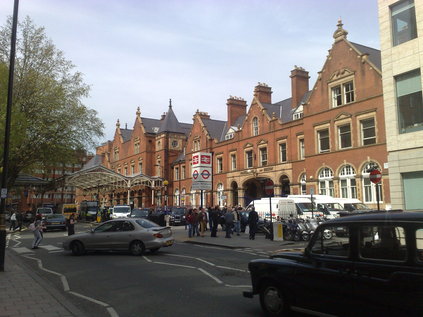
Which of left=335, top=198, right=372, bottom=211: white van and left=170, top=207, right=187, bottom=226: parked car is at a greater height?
left=335, top=198, right=372, bottom=211: white van

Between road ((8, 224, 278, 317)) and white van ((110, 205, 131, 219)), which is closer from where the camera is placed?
road ((8, 224, 278, 317))

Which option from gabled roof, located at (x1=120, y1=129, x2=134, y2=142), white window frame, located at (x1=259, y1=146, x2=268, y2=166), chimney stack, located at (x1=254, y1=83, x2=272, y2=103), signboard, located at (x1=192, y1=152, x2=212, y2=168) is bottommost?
signboard, located at (x1=192, y1=152, x2=212, y2=168)

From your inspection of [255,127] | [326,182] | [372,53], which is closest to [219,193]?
[255,127]

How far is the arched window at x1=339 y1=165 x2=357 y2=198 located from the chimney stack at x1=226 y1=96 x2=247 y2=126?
68.0ft

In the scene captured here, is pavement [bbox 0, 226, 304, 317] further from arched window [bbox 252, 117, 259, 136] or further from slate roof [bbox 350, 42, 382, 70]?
arched window [bbox 252, 117, 259, 136]

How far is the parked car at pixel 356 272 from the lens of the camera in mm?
4629

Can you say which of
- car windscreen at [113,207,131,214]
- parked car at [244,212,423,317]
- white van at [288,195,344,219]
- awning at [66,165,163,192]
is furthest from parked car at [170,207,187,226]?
parked car at [244,212,423,317]

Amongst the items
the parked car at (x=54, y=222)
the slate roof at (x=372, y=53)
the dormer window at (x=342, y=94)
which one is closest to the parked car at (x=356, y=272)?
the parked car at (x=54, y=222)

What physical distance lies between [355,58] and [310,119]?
6532 mm

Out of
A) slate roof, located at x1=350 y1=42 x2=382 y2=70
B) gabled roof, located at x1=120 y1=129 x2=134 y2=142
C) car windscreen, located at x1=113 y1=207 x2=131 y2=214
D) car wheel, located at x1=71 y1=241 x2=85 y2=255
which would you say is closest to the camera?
car wheel, located at x1=71 y1=241 x2=85 y2=255

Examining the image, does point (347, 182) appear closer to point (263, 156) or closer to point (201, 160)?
point (263, 156)

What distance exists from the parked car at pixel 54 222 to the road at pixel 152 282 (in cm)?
1598

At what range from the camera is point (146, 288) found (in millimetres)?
8953

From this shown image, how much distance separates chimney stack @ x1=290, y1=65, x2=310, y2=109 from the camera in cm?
4128
